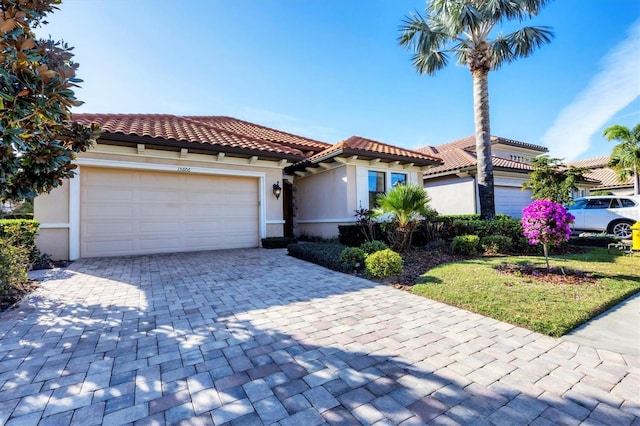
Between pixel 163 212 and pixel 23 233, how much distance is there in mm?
3175

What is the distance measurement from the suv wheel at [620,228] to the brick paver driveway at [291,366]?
12316 millimetres

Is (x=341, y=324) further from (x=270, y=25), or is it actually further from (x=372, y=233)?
(x=270, y=25)

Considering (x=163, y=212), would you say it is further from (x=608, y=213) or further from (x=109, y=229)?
(x=608, y=213)

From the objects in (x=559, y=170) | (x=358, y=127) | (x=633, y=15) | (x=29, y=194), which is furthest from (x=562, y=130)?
(x=29, y=194)

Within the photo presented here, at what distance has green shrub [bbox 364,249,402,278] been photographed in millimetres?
5688

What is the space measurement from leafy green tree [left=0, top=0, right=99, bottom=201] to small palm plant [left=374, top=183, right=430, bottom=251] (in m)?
6.60

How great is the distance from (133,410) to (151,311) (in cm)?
221

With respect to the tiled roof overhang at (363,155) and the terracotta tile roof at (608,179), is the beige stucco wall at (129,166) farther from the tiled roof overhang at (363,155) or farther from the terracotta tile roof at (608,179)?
the terracotta tile roof at (608,179)

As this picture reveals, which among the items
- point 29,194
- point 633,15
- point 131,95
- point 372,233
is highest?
point 633,15

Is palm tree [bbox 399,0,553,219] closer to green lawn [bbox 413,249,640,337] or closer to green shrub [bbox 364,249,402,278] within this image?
green lawn [bbox 413,249,640,337]

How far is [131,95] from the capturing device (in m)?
9.61

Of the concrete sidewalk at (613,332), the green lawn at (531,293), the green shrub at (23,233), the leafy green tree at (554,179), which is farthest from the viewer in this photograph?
the leafy green tree at (554,179)

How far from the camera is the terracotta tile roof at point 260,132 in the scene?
13.5 m

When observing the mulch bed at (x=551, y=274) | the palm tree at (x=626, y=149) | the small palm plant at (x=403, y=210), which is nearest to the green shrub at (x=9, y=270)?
the small palm plant at (x=403, y=210)
